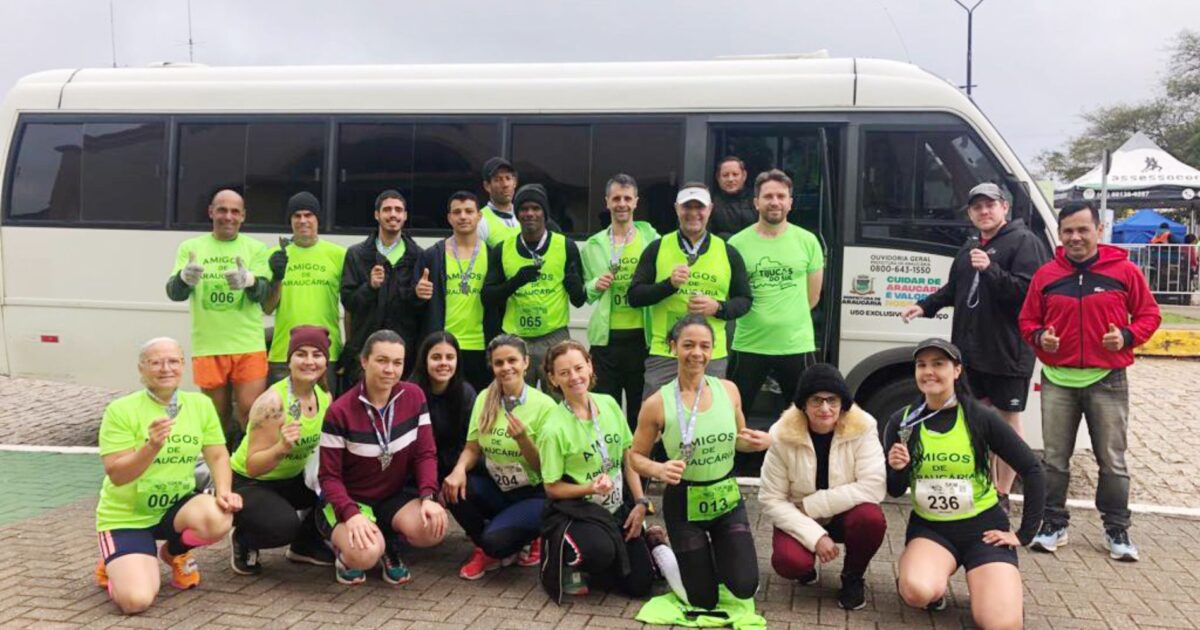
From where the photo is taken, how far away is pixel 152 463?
13.8 ft

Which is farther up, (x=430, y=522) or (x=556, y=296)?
(x=556, y=296)

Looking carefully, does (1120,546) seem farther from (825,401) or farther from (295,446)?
(295,446)

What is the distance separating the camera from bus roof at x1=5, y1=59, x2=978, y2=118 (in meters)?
6.16

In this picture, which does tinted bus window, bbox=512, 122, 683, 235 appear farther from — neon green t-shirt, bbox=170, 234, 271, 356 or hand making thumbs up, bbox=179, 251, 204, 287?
hand making thumbs up, bbox=179, 251, 204, 287

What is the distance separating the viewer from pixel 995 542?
13.0ft

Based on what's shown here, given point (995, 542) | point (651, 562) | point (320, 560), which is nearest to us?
point (995, 542)

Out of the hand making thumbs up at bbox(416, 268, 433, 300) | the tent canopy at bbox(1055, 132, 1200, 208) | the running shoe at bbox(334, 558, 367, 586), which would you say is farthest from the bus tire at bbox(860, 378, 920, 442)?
the tent canopy at bbox(1055, 132, 1200, 208)

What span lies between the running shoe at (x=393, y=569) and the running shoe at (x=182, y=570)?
88cm

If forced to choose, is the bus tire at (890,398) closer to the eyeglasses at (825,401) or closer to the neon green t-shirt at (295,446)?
the eyeglasses at (825,401)

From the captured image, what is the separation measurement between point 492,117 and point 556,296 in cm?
178

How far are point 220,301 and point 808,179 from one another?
3886 mm

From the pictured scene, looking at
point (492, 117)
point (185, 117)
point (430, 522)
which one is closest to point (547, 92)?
point (492, 117)

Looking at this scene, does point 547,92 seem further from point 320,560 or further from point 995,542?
point 995,542

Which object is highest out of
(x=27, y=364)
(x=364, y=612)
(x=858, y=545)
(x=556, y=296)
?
(x=556, y=296)
